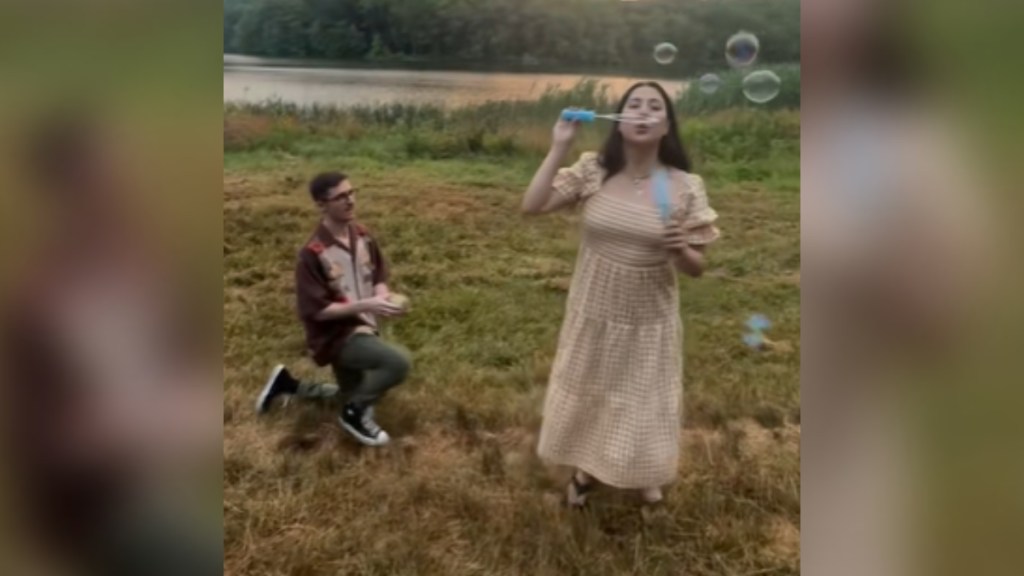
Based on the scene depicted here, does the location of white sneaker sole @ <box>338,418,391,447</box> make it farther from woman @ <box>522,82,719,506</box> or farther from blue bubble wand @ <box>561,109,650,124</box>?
blue bubble wand @ <box>561,109,650,124</box>

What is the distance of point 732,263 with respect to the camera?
1.95m

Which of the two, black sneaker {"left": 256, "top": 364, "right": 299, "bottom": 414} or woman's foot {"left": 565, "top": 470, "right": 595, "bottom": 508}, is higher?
black sneaker {"left": 256, "top": 364, "right": 299, "bottom": 414}

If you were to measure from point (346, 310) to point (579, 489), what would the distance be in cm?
41

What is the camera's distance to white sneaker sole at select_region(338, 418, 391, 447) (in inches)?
76.2

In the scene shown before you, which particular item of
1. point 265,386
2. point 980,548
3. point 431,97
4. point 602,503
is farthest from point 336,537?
point 980,548

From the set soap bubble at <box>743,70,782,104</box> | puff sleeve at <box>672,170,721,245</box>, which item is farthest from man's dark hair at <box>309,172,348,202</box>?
soap bubble at <box>743,70,782,104</box>

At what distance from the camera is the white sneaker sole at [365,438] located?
1936 millimetres

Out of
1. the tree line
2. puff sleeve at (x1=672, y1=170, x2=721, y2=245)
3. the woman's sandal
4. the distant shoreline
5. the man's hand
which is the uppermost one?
the tree line

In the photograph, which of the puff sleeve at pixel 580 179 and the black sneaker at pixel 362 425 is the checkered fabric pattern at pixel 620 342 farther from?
the black sneaker at pixel 362 425

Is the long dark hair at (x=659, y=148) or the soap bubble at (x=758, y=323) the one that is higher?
the long dark hair at (x=659, y=148)

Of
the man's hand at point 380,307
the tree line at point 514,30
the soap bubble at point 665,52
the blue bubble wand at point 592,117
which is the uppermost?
the tree line at point 514,30

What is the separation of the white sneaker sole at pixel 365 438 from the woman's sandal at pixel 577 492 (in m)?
0.26

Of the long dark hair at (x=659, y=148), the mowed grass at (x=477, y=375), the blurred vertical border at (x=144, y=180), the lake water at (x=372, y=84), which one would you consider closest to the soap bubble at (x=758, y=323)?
the mowed grass at (x=477, y=375)

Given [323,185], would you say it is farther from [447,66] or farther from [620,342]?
[620,342]
